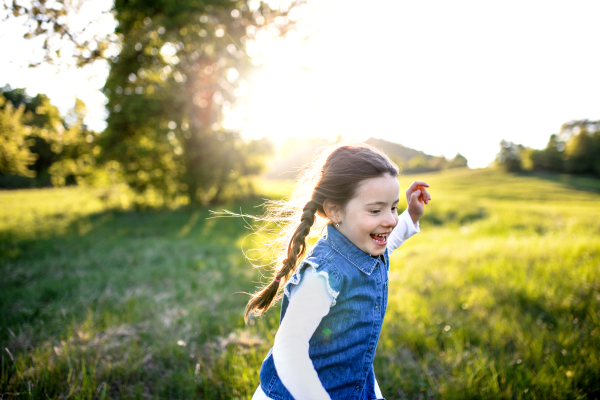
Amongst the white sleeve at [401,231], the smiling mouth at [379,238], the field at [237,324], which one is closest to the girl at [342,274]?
the smiling mouth at [379,238]

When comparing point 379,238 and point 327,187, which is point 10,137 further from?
point 379,238

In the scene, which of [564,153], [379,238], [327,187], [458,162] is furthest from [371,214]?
[458,162]

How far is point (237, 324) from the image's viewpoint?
323cm

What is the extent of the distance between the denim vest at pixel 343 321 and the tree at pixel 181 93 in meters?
10.2

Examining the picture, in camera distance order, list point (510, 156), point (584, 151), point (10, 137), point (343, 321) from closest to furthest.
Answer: point (343, 321)
point (10, 137)
point (584, 151)
point (510, 156)

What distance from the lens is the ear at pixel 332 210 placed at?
4.92 feet

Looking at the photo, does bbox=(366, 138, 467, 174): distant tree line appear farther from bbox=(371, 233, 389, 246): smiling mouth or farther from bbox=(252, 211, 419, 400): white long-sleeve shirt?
bbox=(252, 211, 419, 400): white long-sleeve shirt

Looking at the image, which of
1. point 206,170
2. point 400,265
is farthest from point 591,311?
point 206,170

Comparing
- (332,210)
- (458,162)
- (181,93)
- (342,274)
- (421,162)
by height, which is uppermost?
(458,162)

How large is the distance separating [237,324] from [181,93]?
10.5 meters

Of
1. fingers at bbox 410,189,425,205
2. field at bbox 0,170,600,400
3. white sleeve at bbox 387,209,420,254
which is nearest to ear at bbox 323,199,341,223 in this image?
white sleeve at bbox 387,209,420,254

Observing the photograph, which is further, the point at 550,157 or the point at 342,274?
the point at 550,157

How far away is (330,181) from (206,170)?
1167 centimetres

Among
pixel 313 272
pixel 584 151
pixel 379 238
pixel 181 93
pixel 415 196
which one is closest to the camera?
pixel 313 272
